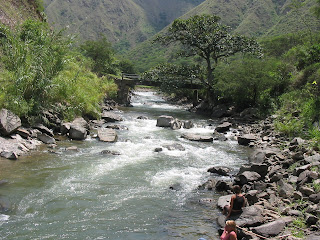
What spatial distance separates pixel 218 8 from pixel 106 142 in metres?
156

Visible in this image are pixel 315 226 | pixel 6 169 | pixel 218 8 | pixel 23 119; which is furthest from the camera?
pixel 218 8

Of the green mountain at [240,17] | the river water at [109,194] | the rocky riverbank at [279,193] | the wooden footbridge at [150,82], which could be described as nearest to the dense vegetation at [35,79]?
the river water at [109,194]

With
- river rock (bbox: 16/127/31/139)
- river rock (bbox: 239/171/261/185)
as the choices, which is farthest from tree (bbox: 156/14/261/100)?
river rock (bbox: 239/171/261/185)

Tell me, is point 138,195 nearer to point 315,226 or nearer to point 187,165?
point 187,165

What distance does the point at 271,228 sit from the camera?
7.77 m

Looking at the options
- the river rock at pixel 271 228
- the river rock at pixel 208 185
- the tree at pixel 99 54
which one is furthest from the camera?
the tree at pixel 99 54

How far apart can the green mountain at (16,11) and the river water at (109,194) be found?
23919 mm

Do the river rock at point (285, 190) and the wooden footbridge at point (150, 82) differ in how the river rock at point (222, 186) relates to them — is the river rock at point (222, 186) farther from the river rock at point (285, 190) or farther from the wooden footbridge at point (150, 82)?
the wooden footbridge at point (150, 82)

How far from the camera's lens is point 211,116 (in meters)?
36.7

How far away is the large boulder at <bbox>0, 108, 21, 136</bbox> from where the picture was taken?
14555 millimetres

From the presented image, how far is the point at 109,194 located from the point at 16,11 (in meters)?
35.5

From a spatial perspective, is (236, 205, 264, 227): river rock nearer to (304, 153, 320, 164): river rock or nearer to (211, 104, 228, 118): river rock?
(304, 153, 320, 164): river rock

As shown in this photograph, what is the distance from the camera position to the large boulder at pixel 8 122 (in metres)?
14.6

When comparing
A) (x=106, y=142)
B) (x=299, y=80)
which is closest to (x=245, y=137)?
(x=106, y=142)
